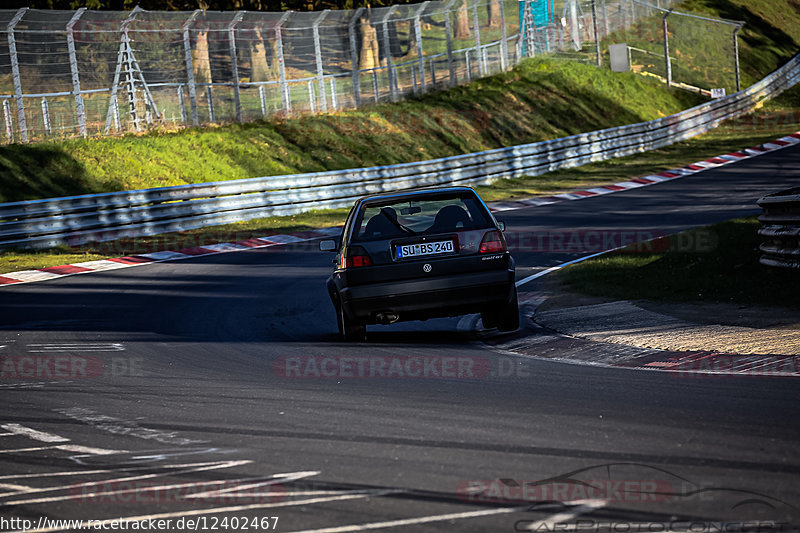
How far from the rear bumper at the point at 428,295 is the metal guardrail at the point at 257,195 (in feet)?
39.1

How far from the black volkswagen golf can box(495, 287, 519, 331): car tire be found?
47 millimetres

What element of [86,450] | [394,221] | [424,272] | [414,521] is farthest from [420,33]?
[414,521]

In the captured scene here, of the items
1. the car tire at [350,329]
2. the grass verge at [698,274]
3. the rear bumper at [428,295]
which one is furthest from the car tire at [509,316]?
the grass verge at [698,274]

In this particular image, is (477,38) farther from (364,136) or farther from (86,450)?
(86,450)

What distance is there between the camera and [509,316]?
9766mm

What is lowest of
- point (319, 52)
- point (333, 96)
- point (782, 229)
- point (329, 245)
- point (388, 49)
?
point (782, 229)

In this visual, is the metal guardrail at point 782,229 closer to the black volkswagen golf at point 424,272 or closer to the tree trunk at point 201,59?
the black volkswagen golf at point 424,272

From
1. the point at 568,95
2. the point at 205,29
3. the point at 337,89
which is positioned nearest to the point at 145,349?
the point at 205,29

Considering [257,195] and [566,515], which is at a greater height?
[257,195]

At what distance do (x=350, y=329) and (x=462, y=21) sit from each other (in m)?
28.2

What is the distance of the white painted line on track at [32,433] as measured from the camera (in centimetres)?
619

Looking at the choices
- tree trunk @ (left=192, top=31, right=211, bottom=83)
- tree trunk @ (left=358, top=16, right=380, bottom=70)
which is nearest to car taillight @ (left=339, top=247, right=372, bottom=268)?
tree trunk @ (left=192, top=31, right=211, bottom=83)

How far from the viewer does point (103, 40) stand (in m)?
24.8

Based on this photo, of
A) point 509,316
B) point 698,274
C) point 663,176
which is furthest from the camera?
point 663,176
